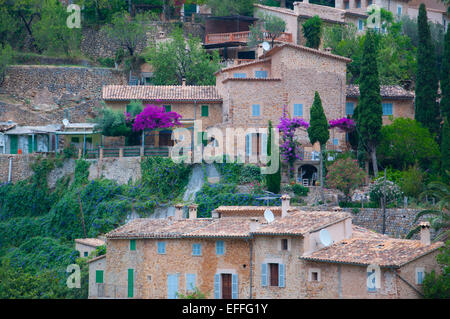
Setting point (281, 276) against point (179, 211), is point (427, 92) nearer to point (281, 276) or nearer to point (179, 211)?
point (179, 211)

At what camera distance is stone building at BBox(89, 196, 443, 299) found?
40.5 m

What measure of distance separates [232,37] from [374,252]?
123ft

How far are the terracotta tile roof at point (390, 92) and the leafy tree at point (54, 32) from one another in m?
23.2

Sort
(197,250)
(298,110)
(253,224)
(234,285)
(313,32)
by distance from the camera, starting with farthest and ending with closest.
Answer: (313,32) < (298,110) < (197,250) < (234,285) < (253,224)

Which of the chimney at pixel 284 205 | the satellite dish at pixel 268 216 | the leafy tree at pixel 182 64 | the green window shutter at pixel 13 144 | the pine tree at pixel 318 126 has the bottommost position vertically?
the satellite dish at pixel 268 216

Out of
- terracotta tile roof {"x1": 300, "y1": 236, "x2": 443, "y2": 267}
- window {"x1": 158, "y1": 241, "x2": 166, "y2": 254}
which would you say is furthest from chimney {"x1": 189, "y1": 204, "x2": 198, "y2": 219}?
terracotta tile roof {"x1": 300, "y1": 236, "x2": 443, "y2": 267}

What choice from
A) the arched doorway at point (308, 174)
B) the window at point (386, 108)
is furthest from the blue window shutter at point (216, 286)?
the window at point (386, 108)

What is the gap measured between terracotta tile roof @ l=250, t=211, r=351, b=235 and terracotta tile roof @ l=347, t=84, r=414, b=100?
18693 mm

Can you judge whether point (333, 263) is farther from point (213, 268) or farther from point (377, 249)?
point (213, 268)

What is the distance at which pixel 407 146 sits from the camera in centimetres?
5722

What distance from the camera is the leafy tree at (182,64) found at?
6931 cm

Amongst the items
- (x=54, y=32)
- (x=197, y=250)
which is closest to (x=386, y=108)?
(x=197, y=250)

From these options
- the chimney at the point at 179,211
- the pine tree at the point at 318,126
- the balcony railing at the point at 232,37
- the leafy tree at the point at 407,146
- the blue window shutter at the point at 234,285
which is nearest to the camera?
the blue window shutter at the point at 234,285

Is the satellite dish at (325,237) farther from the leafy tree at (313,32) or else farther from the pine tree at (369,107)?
the leafy tree at (313,32)
